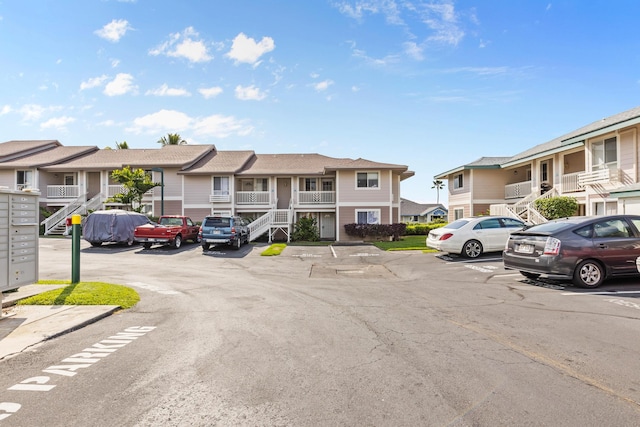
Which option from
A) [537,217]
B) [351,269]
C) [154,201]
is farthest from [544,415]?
[154,201]

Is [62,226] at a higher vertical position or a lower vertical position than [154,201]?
lower

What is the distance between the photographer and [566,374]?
13.3 feet

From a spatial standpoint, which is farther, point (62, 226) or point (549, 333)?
point (62, 226)

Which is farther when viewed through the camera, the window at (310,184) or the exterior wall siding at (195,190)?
the window at (310,184)

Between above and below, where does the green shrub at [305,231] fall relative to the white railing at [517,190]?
below

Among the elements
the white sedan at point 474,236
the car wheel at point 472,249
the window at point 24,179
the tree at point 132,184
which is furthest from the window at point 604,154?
the window at point 24,179

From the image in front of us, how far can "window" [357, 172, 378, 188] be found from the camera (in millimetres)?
27453

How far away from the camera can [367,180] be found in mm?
27516

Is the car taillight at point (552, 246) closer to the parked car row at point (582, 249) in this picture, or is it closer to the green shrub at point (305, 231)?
the parked car row at point (582, 249)

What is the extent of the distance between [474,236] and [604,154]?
10.3 m

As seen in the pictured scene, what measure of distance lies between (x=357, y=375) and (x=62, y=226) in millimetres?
30639

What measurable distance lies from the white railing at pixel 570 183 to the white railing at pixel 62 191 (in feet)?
111

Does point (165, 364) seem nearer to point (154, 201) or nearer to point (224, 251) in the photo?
point (224, 251)

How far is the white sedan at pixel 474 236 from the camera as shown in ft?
47.2
